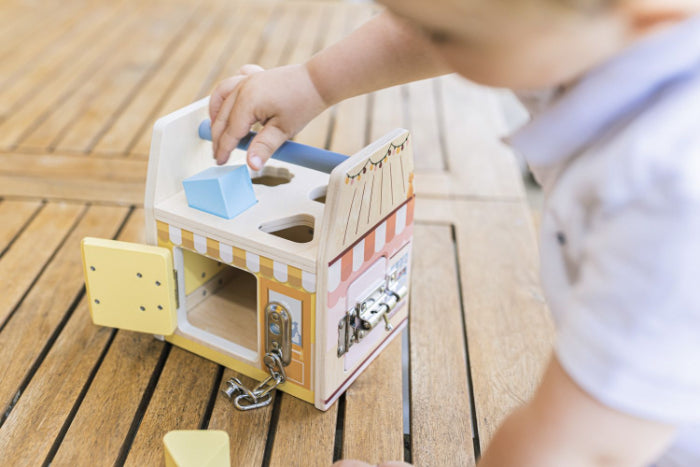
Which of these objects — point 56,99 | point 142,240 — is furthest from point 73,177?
point 56,99

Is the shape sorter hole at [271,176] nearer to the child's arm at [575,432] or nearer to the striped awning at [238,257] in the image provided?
the striped awning at [238,257]

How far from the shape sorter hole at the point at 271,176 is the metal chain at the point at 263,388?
0.81 feet

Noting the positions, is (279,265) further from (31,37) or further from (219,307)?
(31,37)

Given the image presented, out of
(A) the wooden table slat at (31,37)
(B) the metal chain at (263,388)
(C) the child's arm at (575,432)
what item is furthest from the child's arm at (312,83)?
(A) the wooden table slat at (31,37)

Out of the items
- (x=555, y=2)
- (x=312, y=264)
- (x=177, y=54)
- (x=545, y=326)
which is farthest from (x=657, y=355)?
(x=177, y=54)

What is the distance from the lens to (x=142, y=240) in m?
1.12

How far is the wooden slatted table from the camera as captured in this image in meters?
0.77

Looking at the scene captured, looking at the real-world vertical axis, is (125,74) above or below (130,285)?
below

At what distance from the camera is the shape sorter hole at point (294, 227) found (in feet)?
2.61

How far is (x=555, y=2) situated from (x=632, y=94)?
3.1 inches

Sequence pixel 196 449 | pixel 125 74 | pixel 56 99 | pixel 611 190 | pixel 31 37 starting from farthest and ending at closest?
pixel 31 37 → pixel 125 74 → pixel 56 99 → pixel 196 449 → pixel 611 190

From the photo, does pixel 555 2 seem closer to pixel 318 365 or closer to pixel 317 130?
pixel 318 365

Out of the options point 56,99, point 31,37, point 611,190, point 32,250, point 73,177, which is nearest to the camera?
point 611,190

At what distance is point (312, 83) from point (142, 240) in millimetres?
492
